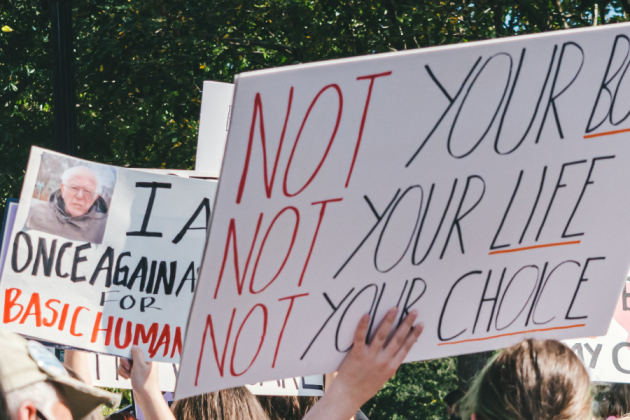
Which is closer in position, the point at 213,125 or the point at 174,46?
the point at 213,125

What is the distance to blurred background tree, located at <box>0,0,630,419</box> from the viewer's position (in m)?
6.86

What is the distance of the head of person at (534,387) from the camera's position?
1508 millimetres

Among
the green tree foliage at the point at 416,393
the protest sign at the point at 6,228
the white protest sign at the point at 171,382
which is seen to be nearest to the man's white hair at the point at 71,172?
the protest sign at the point at 6,228

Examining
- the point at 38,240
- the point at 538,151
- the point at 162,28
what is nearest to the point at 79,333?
the point at 38,240

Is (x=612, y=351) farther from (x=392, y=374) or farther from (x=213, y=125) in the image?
(x=213, y=125)

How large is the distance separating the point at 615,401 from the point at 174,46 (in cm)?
607

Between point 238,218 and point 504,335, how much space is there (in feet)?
2.61

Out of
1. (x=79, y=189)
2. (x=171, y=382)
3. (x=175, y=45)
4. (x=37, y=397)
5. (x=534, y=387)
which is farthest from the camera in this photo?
(x=175, y=45)

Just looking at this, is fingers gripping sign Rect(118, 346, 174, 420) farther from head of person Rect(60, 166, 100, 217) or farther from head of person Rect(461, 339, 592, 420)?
head of person Rect(461, 339, 592, 420)

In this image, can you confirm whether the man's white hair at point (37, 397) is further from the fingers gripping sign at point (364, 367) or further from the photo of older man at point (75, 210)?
the photo of older man at point (75, 210)

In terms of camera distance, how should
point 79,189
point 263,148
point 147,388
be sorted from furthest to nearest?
1. point 79,189
2. point 147,388
3. point 263,148

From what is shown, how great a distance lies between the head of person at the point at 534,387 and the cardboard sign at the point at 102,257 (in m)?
1.30

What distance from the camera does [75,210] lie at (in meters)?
2.40

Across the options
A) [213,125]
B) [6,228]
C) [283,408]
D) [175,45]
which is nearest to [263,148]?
[6,228]
